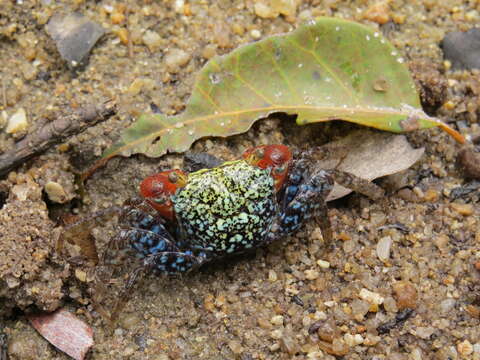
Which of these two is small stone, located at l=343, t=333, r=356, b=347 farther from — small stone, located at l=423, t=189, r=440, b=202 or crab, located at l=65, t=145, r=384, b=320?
small stone, located at l=423, t=189, r=440, b=202

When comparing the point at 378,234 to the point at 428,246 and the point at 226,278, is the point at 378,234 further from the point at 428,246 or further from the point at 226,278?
the point at 226,278

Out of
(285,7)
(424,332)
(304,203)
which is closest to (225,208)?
(304,203)

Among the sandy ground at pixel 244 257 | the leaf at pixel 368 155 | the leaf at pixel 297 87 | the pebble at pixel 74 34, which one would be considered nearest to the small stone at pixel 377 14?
the sandy ground at pixel 244 257

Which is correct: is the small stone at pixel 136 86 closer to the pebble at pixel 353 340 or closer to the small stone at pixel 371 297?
the small stone at pixel 371 297

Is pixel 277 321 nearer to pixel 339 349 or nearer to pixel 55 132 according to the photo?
pixel 339 349

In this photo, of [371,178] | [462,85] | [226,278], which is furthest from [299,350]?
[462,85]
